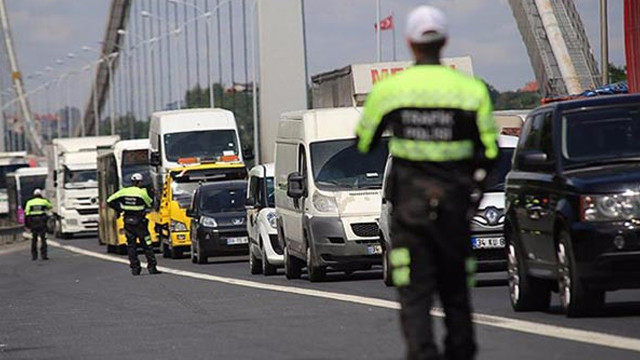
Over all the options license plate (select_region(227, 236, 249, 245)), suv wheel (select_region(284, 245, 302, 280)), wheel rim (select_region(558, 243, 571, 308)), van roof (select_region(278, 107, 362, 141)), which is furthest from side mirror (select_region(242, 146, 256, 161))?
wheel rim (select_region(558, 243, 571, 308))

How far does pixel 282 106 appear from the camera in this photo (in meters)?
45.0

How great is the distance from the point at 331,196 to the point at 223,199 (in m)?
12.5

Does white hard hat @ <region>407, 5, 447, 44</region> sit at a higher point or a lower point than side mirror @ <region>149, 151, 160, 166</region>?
higher

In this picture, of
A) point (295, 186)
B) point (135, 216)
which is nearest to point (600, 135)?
point (295, 186)

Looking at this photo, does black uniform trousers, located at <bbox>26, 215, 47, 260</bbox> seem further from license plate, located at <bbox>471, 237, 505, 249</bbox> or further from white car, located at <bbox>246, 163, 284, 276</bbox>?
license plate, located at <bbox>471, 237, 505, 249</bbox>

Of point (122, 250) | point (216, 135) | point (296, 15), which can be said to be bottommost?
point (122, 250)

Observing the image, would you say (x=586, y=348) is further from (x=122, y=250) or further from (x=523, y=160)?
(x=122, y=250)

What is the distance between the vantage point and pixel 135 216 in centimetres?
3027

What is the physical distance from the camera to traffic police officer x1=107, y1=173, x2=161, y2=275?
98.1ft

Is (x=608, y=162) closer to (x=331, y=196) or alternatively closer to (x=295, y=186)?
(x=331, y=196)

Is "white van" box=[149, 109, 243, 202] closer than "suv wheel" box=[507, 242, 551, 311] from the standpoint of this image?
No

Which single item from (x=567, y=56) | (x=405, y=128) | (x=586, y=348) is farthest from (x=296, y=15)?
(x=405, y=128)

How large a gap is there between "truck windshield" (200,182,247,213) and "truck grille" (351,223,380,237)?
40.6ft

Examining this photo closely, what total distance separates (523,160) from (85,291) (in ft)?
38.4
